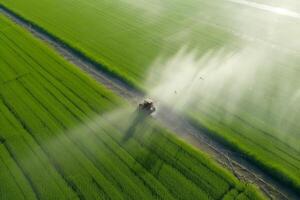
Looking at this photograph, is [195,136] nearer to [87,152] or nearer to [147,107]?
[147,107]

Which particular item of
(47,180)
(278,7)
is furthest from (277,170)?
(278,7)

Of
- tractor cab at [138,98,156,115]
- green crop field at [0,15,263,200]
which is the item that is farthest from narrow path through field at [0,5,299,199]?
green crop field at [0,15,263,200]

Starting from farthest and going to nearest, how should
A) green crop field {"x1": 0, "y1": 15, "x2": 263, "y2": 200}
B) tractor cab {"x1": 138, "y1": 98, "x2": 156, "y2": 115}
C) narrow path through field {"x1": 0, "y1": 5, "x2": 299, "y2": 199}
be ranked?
tractor cab {"x1": 138, "y1": 98, "x2": 156, "y2": 115} < narrow path through field {"x1": 0, "y1": 5, "x2": 299, "y2": 199} < green crop field {"x1": 0, "y1": 15, "x2": 263, "y2": 200}

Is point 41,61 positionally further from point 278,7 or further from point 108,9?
point 278,7

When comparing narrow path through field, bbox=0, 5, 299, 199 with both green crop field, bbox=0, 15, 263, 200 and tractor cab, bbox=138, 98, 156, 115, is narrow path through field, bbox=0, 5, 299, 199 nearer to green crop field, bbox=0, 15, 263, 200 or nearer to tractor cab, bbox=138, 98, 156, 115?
tractor cab, bbox=138, 98, 156, 115

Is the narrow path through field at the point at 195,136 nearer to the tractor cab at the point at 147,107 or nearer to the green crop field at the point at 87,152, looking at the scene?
the tractor cab at the point at 147,107
